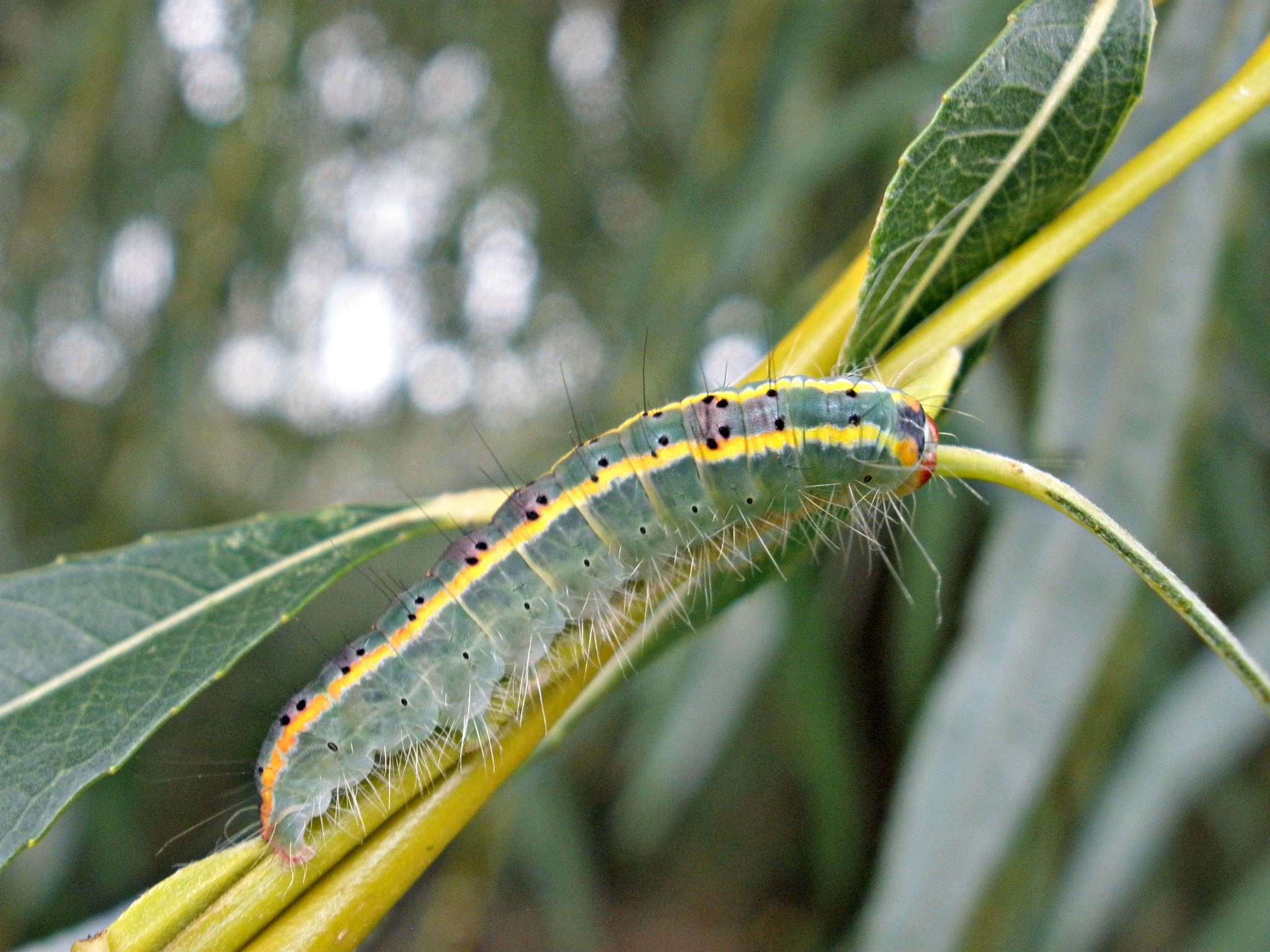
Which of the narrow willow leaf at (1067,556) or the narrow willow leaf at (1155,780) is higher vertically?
the narrow willow leaf at (1067,556)

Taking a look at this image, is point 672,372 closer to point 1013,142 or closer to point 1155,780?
point 1155,780

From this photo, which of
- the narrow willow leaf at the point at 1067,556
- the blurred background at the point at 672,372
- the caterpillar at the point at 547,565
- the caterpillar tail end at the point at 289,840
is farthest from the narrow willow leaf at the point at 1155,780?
the caterpillar tail end at the point at 289,840

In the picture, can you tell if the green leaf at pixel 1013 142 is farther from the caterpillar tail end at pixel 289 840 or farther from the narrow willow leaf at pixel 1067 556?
the caterpillar tail end at pixel 289 840

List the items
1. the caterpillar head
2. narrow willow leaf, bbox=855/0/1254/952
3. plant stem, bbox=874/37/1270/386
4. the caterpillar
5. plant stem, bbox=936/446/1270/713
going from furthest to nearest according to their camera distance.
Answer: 1. narrow willow leaf, bbox=855/0/1254/952
2. the caterpillar
3. the caterpillar head
4. plant stem, bbox=874/37/1270/386
5. plant stem, bbox=936/446/1270/713

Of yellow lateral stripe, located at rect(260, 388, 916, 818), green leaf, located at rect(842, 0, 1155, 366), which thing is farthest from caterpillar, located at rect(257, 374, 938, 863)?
green leaf, located at rect(842, 0, 1155, 366)

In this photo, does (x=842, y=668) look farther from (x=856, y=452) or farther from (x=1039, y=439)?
(x=856, y=452)

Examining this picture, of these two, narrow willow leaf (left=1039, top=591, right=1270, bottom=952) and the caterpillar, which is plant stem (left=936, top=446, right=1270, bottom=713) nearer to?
the caterpillar

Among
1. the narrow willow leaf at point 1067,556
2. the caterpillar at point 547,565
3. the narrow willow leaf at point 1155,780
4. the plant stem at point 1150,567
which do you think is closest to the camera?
the plant stem at point 1150,567
